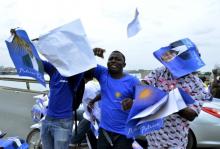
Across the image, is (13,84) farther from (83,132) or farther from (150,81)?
(150,81)

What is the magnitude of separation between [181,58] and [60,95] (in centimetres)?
157

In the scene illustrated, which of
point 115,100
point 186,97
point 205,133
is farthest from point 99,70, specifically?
point 205,133

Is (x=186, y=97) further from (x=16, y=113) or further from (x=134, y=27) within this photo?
(x=16, y=113)

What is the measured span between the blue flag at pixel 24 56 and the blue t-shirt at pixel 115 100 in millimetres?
672

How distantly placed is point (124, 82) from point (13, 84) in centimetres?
1875

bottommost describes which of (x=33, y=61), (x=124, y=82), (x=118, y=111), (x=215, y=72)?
(x=215, y=72)

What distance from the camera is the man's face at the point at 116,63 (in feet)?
14.4

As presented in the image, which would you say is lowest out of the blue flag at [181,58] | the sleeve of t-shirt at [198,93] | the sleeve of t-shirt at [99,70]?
the sleeve of t-shirt at [198,93]

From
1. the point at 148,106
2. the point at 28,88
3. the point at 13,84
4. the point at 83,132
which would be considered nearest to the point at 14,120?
the point at 83,132

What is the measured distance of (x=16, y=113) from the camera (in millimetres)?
13047

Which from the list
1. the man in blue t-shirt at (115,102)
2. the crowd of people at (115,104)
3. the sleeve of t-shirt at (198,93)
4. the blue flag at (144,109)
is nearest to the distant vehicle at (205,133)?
the crowd of people at (115,104)

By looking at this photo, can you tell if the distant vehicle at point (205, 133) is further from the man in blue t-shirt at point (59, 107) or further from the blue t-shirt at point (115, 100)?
the blue t-shirt at point (115, 100)

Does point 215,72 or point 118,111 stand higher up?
point 118,111

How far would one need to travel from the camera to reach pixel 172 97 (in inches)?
131
